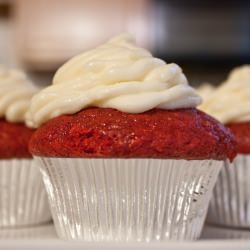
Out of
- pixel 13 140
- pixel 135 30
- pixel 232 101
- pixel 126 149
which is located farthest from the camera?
pixel 135 30

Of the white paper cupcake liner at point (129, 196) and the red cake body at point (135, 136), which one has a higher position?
the red cake body at point (135, 136)

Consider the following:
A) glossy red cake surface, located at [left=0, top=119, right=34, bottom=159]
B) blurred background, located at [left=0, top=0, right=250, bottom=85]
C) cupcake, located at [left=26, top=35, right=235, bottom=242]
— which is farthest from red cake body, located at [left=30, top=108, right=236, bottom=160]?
blurred background, located at [left=0, top=0, right=250, bottom=85]

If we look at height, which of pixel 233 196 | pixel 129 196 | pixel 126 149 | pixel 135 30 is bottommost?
pixel 135 30

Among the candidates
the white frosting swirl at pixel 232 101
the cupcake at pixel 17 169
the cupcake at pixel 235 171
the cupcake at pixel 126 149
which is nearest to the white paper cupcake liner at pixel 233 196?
the cupcake at pixel 235 171

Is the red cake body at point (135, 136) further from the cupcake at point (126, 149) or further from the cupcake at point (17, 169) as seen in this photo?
the cupcake at point (17, 169)

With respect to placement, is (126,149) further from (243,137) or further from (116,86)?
(243,137)

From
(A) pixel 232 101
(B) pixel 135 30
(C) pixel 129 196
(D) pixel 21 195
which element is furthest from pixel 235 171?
(B) pixel 135 30


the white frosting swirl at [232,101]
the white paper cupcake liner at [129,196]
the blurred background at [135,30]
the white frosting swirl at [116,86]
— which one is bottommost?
the blurred background at [135,30]
